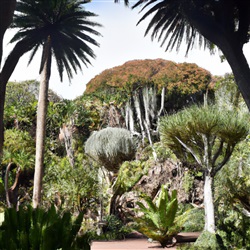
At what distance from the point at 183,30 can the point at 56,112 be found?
13.2 metres

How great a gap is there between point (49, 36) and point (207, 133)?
22.7ft

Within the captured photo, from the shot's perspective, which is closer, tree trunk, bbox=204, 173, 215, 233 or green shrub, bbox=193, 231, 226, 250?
green shrub, bbox=193, 231, 226, 250

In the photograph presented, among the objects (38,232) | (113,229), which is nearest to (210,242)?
(113,229)

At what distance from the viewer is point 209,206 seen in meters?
9.38

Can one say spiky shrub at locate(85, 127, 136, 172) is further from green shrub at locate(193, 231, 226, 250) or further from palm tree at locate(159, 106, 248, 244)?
green shrub at locate(193, 231, 226, 250)

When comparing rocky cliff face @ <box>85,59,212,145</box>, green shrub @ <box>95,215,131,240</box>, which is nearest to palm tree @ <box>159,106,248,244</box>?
green shrub @ <box>95,215,131,240</box>

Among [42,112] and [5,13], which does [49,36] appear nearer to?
[42,112]

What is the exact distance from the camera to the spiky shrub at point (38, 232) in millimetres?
4375

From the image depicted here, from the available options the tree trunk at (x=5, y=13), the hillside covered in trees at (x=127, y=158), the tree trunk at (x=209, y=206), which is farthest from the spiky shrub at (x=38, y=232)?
the hillside covered in trees at (x=127, y=158)

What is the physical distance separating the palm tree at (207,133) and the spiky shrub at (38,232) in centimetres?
506

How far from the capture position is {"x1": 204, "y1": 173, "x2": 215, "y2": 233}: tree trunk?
9.19m

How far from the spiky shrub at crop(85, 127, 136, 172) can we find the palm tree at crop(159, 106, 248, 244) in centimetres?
738

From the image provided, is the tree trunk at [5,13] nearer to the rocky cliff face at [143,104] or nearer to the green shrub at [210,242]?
the green shrub at [210,242]

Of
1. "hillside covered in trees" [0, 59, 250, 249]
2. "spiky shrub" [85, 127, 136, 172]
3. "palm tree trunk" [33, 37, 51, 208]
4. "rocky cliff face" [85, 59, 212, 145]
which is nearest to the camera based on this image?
"hillside covered in trees" [0, 59, 250, 249]
